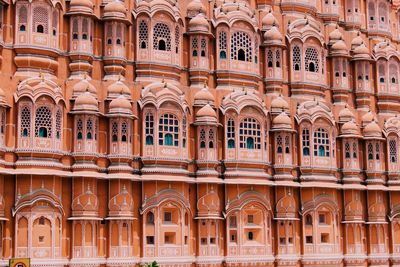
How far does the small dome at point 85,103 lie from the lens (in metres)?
30.2

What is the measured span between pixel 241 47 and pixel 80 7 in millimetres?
8212

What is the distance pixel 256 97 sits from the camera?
34.8m

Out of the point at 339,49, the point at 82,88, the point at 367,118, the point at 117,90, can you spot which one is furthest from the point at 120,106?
the point at 367,118

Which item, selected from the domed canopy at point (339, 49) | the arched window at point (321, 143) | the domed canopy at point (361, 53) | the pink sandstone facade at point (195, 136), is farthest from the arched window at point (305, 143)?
the domed canopy at point (361, 53)

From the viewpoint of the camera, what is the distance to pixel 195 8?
114 ft

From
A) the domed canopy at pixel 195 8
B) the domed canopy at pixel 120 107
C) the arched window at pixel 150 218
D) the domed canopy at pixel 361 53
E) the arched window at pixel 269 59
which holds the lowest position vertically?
the arched window at pixel 150 218

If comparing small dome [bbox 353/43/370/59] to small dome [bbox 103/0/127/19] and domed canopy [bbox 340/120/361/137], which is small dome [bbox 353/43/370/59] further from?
small dome [bbox 103/0/127/19]

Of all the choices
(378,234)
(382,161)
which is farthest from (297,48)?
(378,234)

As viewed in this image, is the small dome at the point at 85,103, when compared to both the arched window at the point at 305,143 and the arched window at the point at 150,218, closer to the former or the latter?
the arched window at the point at 150,218

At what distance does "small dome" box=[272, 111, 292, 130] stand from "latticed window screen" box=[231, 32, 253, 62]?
313cm

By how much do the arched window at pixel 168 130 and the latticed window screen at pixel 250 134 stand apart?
3385 millimetres

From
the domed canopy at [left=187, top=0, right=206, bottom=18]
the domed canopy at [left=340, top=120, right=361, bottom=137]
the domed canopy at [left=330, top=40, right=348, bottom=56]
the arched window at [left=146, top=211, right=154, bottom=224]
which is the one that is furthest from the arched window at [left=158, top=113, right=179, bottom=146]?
the domed canopy at [left=330, top=40, right=348, bottom=56]

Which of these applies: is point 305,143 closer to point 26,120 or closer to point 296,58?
point 296,58

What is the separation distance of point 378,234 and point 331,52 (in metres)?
9.94
